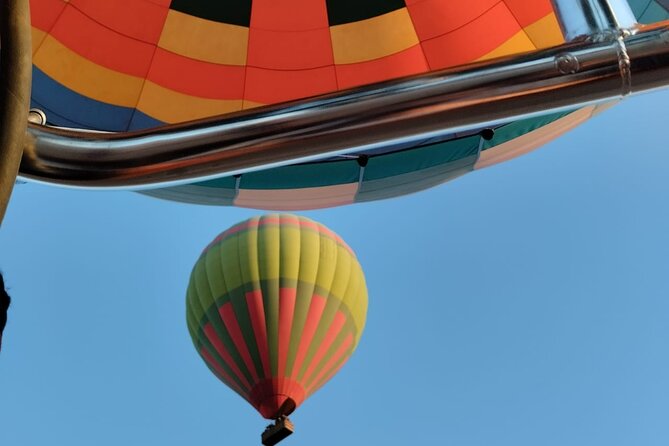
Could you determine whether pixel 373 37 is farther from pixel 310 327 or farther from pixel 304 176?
pixel 310 327

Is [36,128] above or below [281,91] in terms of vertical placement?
below

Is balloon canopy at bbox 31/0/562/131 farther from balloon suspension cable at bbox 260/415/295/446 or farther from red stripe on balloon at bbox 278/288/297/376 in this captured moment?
balloon suspension cable at bbox 260/415/295/446

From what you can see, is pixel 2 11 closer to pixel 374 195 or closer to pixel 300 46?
pixel 300 46

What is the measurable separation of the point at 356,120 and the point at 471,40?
479 cm

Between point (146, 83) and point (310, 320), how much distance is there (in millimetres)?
5284

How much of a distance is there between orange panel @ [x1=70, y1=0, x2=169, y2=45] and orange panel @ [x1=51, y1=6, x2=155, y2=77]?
1.6 inches

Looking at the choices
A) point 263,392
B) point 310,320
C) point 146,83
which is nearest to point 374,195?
point 146,83

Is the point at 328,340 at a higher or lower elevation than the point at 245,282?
lower

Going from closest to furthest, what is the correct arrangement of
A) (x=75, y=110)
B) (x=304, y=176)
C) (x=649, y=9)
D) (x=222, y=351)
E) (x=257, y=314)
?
1. (x=649, y=9)
2. (x=75, y=110)
3. (x=304, y=176)
4. (x=257, y=314)
5. (x=222, y=351)

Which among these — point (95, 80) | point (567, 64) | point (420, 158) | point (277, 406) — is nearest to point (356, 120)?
point (567, 64)

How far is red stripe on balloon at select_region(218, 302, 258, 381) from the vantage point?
33.4 ft

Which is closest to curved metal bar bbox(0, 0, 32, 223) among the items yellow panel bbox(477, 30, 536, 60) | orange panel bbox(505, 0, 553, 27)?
yellow panel bbox(477, 30, 536, 60)

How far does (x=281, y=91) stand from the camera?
555 cm

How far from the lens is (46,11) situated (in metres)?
5.29
